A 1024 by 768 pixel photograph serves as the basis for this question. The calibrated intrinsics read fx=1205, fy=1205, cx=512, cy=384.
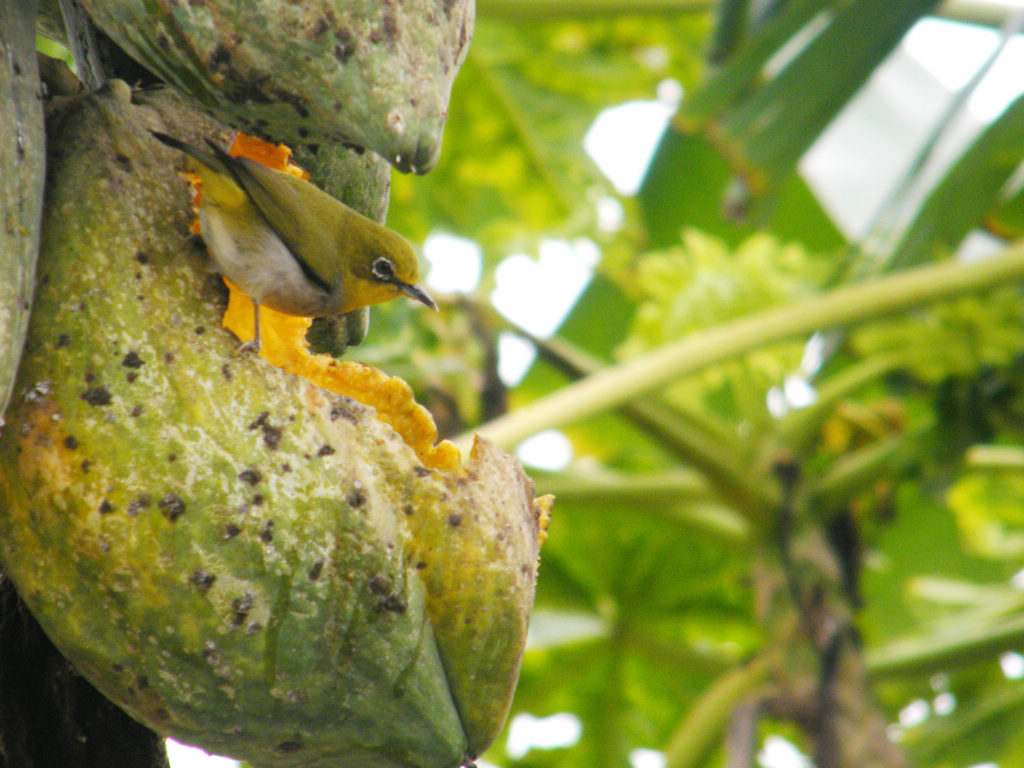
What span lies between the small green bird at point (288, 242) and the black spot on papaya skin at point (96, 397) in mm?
113

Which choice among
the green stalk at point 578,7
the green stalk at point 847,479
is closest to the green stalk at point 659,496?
the green stalk at point 847,479

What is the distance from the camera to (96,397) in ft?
2.47

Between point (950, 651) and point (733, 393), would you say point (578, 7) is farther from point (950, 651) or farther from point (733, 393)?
point (950, 651)

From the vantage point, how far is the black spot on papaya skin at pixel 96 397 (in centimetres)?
75

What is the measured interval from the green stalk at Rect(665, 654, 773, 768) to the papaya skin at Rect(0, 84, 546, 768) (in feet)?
5.70

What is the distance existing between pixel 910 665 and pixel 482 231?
1.74 m

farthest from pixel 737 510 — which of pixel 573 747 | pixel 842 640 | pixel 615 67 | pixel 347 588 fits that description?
pixel 347 588

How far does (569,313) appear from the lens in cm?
413

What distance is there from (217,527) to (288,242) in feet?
0.84

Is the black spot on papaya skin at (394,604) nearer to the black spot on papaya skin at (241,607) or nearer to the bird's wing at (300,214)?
the black spot on papaya skin at (241,607)

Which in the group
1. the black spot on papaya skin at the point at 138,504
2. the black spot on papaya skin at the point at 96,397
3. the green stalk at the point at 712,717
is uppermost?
the green stalk at the point at 712,717

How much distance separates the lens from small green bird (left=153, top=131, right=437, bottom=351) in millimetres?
846

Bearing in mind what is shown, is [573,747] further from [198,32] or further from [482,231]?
[198,32]

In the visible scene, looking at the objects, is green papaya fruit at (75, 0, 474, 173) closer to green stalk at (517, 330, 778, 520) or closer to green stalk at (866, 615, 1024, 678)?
green stalk at (517, 330, 778, 520)
